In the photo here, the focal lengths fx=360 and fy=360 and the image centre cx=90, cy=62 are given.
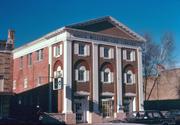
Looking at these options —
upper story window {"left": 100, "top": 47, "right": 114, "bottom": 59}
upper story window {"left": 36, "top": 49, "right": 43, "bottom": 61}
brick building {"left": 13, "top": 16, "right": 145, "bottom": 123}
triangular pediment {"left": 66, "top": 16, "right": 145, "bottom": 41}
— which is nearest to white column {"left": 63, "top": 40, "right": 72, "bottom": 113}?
brick building {"left": 13, "top": 16, "right": 145, "bottom": 123}

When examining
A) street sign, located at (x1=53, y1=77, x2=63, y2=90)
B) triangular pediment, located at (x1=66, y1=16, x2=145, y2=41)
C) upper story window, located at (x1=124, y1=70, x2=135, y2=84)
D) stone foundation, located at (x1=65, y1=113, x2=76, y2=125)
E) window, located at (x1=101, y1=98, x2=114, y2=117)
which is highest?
triangular pediment, located at (x1=66, y1=16, x2=145, y2=41)

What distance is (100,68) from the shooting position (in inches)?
1628

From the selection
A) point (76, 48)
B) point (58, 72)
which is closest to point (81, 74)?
point (58, 72)

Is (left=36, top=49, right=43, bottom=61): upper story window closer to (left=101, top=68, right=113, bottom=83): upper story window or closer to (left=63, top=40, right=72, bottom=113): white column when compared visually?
(left=63, top=40, right=72, bottom=113): white column

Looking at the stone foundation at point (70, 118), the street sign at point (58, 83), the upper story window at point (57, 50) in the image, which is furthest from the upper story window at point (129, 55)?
the stone foundation at point (70, 118)

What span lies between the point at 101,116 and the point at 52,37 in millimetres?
10585

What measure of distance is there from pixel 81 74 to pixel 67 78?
2.43m

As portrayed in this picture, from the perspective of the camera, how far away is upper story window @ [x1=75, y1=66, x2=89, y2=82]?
1542 inches

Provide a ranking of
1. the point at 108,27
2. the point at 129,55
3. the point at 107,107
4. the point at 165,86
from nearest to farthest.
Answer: the point at 107,107, the point at 108,27, the point at 129,55, the point at 165,86

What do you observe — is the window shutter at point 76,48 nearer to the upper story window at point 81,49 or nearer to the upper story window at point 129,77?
the upper story window at point 81,49

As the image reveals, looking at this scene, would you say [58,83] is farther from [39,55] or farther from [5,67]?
[5,67]

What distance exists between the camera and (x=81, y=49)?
40.1 meters

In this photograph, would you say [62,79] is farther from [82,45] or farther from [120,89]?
[120,89]

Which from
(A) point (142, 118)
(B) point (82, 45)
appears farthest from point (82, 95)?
(A) point (142, 118)
